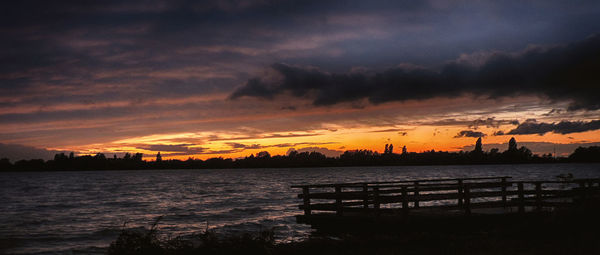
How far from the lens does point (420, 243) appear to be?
12.4m

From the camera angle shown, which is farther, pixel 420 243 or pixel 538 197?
pixel 538 197

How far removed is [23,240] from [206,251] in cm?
2002

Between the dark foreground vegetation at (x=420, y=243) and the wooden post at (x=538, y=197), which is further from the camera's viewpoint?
the wooden post at (x=538, y=197)

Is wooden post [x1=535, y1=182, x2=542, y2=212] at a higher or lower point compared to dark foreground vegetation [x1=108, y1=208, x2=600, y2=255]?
higher

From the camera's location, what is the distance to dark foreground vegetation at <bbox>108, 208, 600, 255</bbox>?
10.2 meters

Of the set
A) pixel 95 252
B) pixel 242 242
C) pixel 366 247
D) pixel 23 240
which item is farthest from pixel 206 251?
pixel 23 240

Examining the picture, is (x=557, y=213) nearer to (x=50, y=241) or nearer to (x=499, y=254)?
(x=499, y=254)

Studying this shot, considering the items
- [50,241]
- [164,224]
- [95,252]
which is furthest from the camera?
[164,224]

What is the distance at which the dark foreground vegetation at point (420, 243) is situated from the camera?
1017cm

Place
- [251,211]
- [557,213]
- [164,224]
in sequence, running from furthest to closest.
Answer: [251,211], [164,224], [557,213]

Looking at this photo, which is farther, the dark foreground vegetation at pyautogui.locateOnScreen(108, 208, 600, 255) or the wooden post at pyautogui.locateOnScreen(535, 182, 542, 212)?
the wooden post at pyautogui.locateOnScreen(535, 182, 542, 212)

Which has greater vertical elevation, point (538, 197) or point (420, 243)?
point (538, 197)

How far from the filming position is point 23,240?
2544 centimetres

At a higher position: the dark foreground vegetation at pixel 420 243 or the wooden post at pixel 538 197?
the wooden post at pixel 538 197
